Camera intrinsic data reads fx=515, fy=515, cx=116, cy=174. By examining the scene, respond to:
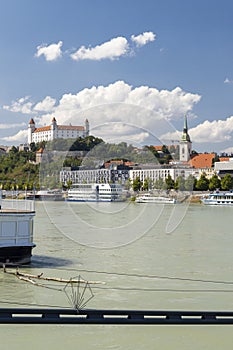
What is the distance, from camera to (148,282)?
1179cm

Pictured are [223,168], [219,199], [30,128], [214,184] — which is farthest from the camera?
[30,128]

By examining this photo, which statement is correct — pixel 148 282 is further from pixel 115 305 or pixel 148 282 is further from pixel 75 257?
pixel 75 257

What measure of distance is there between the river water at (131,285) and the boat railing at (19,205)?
5.01ft

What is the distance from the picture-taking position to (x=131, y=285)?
11438 millimetres

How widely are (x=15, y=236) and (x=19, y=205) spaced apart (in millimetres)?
2967

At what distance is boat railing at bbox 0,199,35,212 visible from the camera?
1472cm

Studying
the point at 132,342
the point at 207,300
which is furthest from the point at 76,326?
the point at 207,300

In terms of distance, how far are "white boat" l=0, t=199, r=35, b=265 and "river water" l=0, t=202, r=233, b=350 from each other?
428 millimetres

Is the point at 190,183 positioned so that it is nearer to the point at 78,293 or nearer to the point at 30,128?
the point at 78,293

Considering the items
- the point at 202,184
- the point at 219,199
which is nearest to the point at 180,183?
the point at 219,199

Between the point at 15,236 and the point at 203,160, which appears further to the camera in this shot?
the point at 203,160

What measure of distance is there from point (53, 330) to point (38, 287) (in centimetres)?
322

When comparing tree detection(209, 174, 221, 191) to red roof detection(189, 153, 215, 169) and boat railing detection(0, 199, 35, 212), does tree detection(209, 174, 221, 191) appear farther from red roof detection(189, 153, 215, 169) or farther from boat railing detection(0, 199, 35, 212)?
boat railing detection(0, 199, 35, 212)

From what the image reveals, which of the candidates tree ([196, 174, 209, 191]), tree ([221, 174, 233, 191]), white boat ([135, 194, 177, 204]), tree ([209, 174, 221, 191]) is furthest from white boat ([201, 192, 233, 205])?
white boat ([135, 194, 177, 204])
